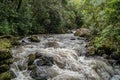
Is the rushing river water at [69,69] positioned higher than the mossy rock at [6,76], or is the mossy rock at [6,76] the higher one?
the mossy rock at [6,76]

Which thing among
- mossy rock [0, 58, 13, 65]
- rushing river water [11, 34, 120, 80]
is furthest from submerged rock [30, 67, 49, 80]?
mossy rock [0, 58, 13, 65]

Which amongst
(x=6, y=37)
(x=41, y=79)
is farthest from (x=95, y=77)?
(x=6, y=37)

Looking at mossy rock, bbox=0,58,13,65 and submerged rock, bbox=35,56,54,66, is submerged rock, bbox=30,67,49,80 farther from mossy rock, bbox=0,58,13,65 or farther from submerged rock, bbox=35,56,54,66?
mossy rock, bbox=0,58,13,65

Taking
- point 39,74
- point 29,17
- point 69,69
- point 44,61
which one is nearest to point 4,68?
point 39,74

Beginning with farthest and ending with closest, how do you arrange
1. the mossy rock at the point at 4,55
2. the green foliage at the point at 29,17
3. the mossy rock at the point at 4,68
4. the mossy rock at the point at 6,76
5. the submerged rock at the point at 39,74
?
the green foliage at the point at 29,17
the mossy rock at the point at 4,55
the mossy rock at the point at 4,68
the submerged rock at the point at 39,74
the mossy rock at the point at 6,76

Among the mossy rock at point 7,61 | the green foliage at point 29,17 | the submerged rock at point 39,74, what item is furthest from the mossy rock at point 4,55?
the green foliage at point 29,17

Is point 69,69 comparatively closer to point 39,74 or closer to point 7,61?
point 39,74

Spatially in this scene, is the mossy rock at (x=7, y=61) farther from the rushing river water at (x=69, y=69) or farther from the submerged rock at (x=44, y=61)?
the submerged rock at (x=44, y=61)

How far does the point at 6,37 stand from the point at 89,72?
8.29m

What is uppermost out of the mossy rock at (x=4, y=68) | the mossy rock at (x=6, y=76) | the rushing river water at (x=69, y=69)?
the mossy rock at (x=4, y=68)

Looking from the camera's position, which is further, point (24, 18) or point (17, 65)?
point (24, 18)

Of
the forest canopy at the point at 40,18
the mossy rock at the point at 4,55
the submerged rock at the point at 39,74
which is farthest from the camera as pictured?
the forest canopy at the point at 40,18

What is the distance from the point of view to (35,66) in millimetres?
10656

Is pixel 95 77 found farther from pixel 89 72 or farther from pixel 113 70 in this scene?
pixel 113 70
